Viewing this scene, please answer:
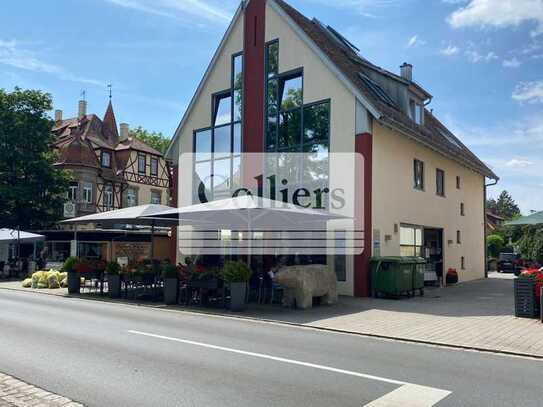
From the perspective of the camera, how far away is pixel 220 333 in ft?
31.0

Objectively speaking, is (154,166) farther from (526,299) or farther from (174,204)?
(526,299)

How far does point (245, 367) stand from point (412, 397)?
221cm

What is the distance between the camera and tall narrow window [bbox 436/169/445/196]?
2245 cm

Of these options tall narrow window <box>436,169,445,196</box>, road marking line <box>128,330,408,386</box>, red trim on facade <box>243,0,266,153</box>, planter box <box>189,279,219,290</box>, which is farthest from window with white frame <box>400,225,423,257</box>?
road marking line <box>128,330,408,386</box>

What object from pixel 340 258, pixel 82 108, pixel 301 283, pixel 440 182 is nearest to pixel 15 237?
pixel 340 258

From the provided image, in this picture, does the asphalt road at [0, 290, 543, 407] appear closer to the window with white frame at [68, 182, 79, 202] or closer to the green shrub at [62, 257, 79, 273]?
the green shrub at [62, 257, 79, 273]

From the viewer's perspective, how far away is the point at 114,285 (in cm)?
1605

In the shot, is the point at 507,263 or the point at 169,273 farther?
the point at 507,263

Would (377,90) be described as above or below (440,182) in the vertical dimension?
above

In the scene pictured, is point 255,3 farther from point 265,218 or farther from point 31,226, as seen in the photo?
point 31,226

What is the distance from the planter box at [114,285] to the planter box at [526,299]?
36.8 feet

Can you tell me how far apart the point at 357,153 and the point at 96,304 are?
30.1 ft

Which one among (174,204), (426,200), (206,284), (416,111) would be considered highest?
(416,111)

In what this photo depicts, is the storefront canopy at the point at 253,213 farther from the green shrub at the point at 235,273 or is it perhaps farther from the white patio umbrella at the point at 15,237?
the white patio umbrella at the point at 15,237
